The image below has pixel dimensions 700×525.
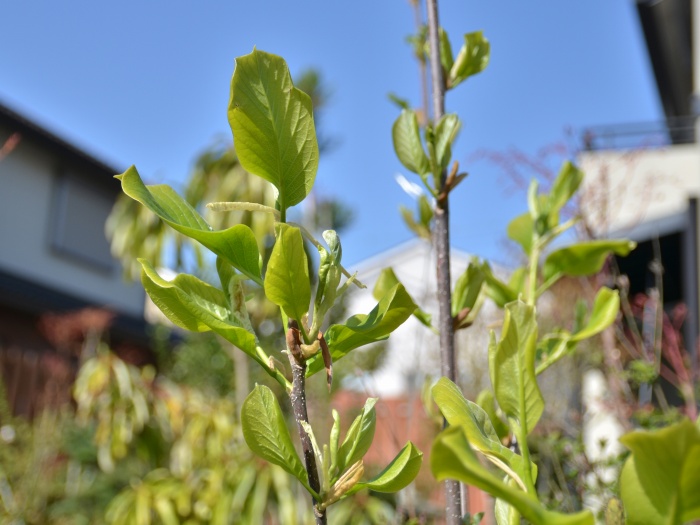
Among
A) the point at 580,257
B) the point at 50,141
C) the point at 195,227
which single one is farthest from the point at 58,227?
the point at 195,227

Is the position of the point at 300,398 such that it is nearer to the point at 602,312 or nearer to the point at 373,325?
the point at 373,325

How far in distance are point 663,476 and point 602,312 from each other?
22.0 inches

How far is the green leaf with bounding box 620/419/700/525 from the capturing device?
44 centimetres

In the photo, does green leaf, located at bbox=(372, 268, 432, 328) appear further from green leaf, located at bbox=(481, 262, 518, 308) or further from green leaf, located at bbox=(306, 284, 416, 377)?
green leaf, located at bbox=(306, 284, 416, 377)

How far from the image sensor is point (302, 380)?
0.68 meters

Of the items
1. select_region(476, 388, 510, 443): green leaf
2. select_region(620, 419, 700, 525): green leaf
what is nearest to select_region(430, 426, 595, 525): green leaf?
select_region(620, 419, 700, 525): green leaf

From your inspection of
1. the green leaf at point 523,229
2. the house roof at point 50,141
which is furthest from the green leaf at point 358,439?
the house roof at point 50,141

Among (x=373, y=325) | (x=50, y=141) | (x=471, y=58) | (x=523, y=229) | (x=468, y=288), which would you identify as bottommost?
(x=373, y=325)

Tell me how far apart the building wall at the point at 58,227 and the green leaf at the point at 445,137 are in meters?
10.0

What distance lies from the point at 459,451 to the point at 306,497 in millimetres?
3898

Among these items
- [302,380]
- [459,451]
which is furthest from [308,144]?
[459,451]

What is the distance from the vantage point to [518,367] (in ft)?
2.04

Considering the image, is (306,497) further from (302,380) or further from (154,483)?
(302,380)

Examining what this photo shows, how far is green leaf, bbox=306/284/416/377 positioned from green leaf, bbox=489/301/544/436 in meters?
0.09
